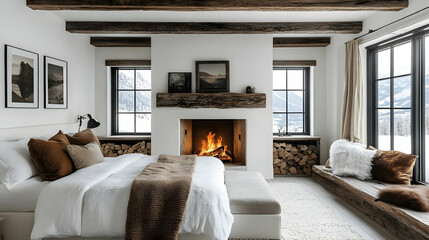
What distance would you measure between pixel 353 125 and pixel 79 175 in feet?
12.1

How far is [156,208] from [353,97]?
345 centimetres

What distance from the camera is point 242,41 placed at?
498 centimetres

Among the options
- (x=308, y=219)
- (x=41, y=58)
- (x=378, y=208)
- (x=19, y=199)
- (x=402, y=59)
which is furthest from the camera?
(x=41, y=58)

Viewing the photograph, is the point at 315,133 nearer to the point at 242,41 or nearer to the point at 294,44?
the point at 294,44

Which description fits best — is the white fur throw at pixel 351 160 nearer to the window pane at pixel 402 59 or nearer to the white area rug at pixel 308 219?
the white area rug at pixel 308 219

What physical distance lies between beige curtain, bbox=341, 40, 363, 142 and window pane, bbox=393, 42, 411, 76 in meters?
0.55

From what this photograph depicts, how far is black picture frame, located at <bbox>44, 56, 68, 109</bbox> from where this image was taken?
3.98m

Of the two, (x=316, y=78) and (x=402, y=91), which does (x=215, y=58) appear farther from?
(x=402, y=91)

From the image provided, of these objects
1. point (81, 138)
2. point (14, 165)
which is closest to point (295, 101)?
point (81, 138)

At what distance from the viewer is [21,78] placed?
11.3 ft

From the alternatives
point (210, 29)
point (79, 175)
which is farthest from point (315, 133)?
point (79, 175)

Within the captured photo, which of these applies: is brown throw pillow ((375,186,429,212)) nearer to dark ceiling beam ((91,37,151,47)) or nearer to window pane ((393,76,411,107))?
window pane ((393,76,411,107))

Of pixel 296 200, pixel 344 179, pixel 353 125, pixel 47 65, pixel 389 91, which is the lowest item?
pixel 296 200

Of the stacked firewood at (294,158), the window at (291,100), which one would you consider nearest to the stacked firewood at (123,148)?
the stacked firewood at (294,158)
